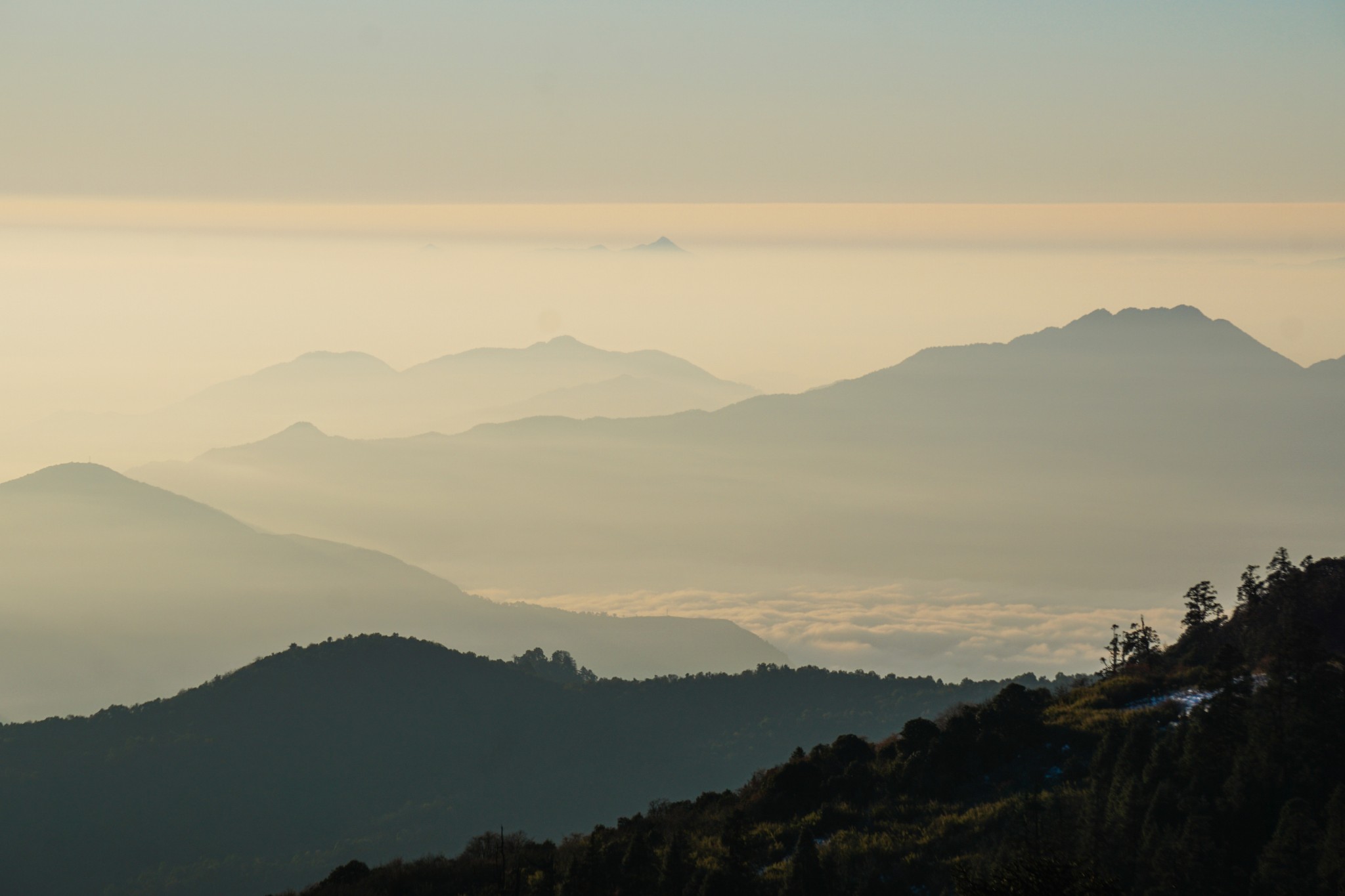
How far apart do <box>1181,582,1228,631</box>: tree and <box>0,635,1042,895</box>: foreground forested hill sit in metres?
86.3

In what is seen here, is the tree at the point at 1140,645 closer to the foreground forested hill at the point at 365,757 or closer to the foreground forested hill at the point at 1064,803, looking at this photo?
the foreground forested hill at the point at 1064,803

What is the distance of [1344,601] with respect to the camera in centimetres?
7250

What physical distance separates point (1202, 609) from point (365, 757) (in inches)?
4844

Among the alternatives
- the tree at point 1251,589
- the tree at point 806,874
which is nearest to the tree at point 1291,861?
the tree at point 806,874

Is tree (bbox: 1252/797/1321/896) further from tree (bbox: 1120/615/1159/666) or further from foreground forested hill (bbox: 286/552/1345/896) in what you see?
tree (bbox: 1120/615/1159/666)

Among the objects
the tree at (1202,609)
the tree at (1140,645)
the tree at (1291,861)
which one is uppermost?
the tree at (1202,609)

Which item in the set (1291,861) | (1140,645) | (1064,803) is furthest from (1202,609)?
(1291,861)

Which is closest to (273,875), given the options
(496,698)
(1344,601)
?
(496,698)

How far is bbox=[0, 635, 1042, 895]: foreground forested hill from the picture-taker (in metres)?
147

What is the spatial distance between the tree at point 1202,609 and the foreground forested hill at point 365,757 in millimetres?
86305

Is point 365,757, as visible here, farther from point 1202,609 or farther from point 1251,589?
point 1251,589

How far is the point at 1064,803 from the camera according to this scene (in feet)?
198

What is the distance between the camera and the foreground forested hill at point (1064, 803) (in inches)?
2072

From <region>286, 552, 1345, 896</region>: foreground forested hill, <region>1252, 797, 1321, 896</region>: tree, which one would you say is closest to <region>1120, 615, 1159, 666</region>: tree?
<region>286, 552, 1345, 896</region>: foreground forested hill
